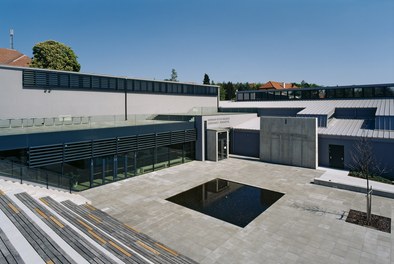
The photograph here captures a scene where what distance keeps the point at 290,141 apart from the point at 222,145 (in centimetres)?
720

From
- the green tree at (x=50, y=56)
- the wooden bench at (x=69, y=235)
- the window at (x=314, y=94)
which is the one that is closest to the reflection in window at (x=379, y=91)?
the window at (x=314, y=94)

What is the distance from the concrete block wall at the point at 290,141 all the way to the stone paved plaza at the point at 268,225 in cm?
430

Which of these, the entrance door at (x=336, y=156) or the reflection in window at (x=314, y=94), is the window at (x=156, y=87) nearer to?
the entrance door at (x=336, y=156)

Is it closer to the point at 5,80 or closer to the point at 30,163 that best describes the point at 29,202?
the point at 30,163

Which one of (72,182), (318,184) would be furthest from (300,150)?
(72,182)

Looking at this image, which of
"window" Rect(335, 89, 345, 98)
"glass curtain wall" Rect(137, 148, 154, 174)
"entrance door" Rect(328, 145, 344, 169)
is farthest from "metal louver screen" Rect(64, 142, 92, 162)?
"window" Rect(335, 89, 345, 98)

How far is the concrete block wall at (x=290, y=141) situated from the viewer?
79.6ft

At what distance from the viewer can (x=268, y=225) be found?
1319cm

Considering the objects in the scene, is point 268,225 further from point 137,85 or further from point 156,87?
point 156,87

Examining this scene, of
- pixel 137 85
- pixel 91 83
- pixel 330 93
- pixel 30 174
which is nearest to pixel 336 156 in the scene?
pixel 330 93

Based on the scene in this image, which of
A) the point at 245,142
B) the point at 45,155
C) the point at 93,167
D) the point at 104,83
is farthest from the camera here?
the point at 245,142

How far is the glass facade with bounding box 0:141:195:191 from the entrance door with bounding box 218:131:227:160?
399 cm

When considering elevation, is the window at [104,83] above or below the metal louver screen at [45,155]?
above

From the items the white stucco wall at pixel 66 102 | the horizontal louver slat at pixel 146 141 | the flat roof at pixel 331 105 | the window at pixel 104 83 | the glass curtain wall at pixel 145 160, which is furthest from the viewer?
the window at pixel 104 83
